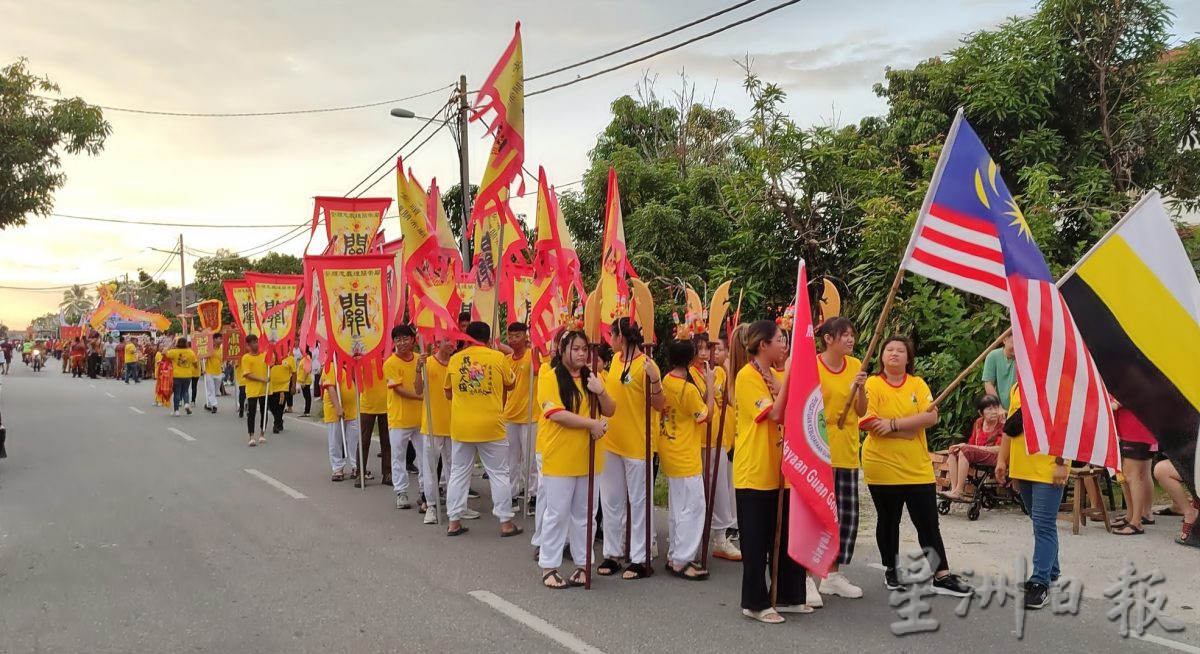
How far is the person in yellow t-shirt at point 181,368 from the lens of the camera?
62.0 ft

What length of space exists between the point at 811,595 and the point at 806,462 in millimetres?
1092

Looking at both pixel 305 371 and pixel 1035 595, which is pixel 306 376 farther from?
pixel 1035 595

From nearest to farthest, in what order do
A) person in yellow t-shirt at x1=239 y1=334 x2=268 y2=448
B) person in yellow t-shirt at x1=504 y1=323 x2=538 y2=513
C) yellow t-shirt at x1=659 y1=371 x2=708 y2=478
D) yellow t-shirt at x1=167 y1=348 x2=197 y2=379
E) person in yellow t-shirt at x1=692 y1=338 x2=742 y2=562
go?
yellow t-shirt at x1=659 y1=371 x2=708 y2=478 < person in yellow t-shirt at x1=692 y1=338 x2=742 y2=562 < person in yellow t-shirt at x1=504 y1=323 x2=538 y2=513 < person in yellow t-shirt at x1=239 y1=334 x2=268 y2=448 < yellow t-shirt at x1=167 y1=348 x2=197 y2=379

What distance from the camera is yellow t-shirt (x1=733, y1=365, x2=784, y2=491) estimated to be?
5.24 meters

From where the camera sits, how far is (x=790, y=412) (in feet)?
16.1

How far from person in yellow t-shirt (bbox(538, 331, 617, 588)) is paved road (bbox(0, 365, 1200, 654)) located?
300 mm

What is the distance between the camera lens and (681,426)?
6.37 m

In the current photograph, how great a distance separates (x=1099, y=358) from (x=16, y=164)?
66.4ft

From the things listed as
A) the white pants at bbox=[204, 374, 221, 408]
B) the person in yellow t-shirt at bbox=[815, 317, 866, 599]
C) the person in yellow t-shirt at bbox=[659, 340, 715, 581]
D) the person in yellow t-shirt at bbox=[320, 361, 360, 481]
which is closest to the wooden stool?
the person in yellow t-shirt at bbox=[815, 317, 866, 599]

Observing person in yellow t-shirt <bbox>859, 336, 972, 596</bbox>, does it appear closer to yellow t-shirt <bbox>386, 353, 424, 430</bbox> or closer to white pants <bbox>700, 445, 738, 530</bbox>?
white pants <bbox>700, 445, 738, 530</bbox>

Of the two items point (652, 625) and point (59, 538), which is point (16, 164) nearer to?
point (59, 538)

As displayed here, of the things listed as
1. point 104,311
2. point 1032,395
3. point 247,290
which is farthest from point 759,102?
point 104,311

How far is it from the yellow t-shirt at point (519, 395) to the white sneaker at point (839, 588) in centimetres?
354

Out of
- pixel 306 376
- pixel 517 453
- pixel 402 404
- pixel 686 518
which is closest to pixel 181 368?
pixel 306 376
